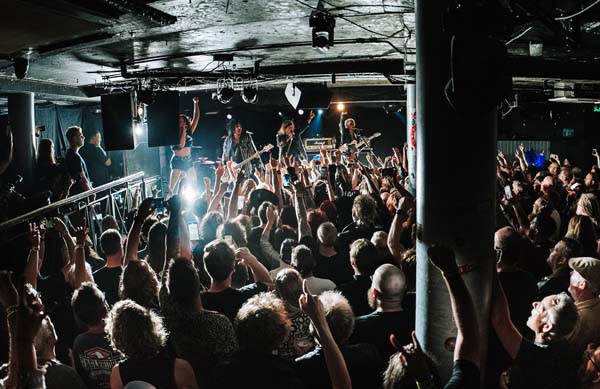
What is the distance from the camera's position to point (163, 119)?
804 centimetres

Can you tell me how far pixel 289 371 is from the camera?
2.14 m

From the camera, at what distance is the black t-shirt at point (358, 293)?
3.38 meters

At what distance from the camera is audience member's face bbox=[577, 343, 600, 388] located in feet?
6.79

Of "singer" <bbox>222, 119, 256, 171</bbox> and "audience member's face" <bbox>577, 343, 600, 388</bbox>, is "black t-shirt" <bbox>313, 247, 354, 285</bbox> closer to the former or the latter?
"audience member's face" <bbox>577, 343, 600, 388</bbox>

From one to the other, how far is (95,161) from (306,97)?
3.99 metres

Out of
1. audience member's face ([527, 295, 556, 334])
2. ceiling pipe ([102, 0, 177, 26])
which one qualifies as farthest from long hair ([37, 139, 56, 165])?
audience member's face ([527, 295, 556, 334])

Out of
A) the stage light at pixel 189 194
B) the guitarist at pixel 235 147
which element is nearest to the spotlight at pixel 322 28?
the stage light at pixel 189 194

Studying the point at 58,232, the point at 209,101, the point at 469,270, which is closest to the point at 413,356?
the point at 469,270

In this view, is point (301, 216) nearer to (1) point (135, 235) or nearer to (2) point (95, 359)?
(1) point (135, 235)

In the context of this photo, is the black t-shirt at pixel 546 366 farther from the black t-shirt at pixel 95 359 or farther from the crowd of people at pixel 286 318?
the black t-shirt at pixel 95 359

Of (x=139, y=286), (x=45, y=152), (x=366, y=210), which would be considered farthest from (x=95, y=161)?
(x=139, y=286)

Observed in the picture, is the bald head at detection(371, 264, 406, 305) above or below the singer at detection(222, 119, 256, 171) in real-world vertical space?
below

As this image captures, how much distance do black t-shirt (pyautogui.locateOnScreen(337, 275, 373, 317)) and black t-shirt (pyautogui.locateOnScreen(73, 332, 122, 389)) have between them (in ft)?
5.01

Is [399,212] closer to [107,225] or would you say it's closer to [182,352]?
[182,352]
